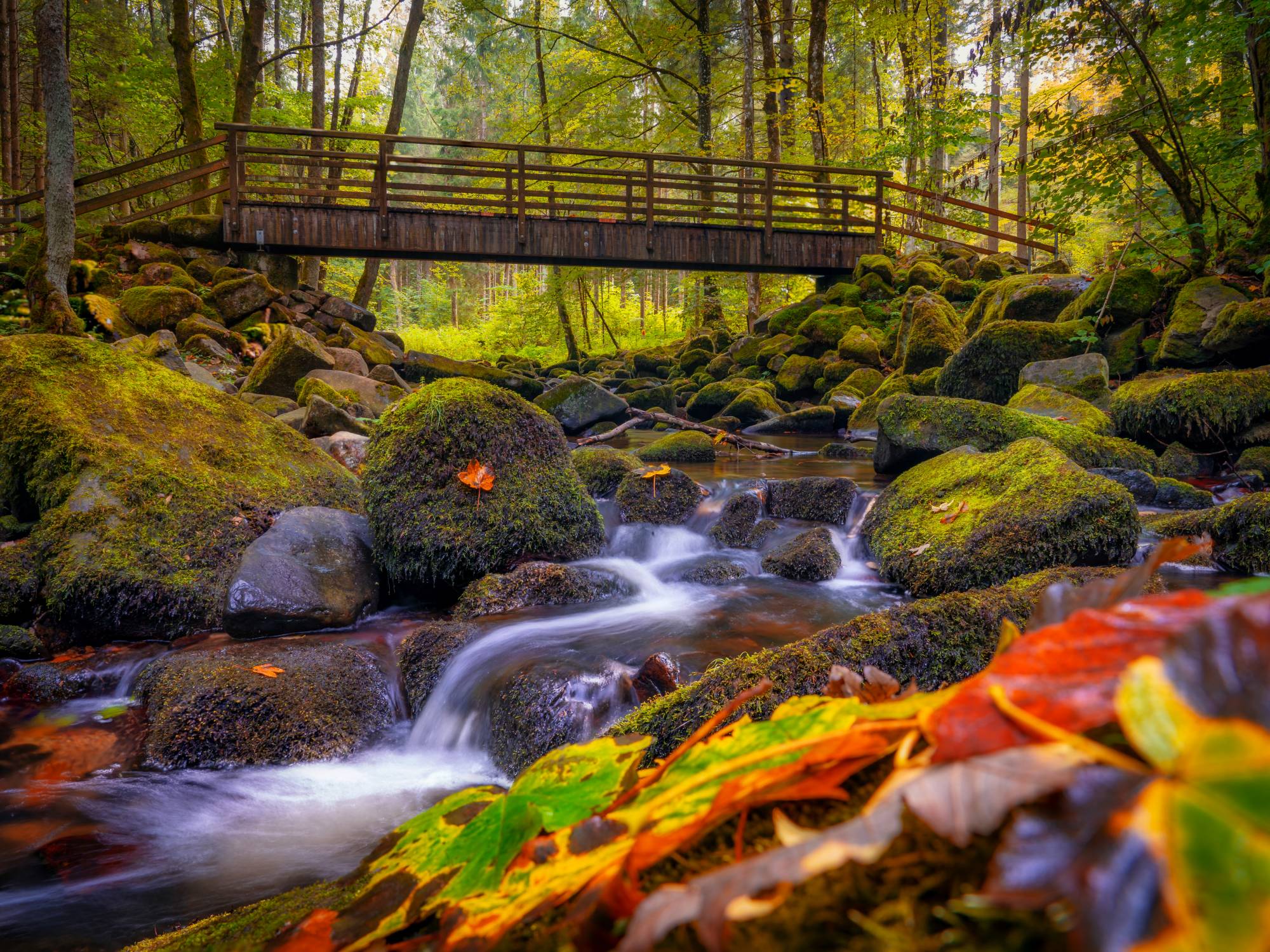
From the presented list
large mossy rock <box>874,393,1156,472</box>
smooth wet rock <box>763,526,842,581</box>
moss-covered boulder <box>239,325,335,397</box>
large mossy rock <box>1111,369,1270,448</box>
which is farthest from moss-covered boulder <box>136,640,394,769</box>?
moss-covered boulder <box>239,325,335,397</box>

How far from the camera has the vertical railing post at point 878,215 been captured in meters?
19.4

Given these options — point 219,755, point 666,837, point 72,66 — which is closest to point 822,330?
point 219,755

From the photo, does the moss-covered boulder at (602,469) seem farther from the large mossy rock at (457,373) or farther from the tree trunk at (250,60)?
the tree trunk at (250,60)

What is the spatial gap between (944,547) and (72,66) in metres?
26.1

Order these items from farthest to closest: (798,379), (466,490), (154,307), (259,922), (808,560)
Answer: (798,379) → (154,307) → (808,560) → (466,490) → (259,922)

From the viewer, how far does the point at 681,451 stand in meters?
9.81

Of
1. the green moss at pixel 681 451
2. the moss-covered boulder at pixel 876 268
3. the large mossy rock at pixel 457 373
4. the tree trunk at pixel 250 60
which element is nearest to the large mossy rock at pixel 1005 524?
the green moss at pixel 681 451

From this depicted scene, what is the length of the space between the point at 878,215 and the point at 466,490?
18.3 metres

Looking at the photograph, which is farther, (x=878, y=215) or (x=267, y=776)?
(x=878, y=215)

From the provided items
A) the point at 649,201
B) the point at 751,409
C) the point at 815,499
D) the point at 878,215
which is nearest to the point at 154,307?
the point at 751,409

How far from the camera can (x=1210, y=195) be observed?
30.3 feet

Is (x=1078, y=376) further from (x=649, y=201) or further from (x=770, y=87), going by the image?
(x=770, y=87)

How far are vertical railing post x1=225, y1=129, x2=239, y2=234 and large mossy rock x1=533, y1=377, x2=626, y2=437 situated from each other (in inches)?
372

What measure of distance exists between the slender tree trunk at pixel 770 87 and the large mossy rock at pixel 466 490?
55.0 feet
